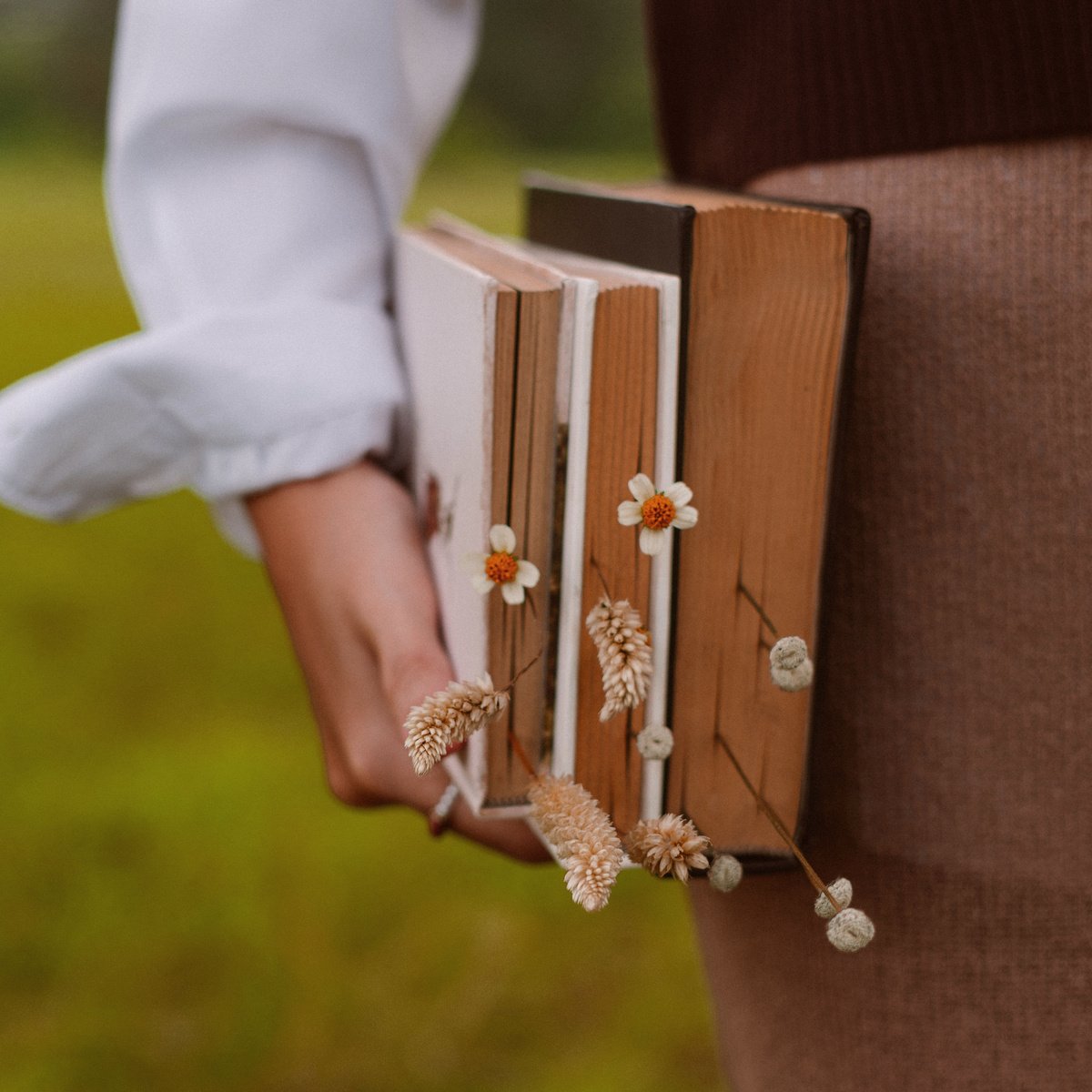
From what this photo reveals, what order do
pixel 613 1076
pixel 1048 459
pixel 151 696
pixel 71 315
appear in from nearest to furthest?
→ pixel 1048 459, pixel 613 1076, pixel 151 696, pixel 71 315

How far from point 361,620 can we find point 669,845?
323 millimetres

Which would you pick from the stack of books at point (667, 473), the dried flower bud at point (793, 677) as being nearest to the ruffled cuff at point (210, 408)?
the stack of books at point (667, 473)

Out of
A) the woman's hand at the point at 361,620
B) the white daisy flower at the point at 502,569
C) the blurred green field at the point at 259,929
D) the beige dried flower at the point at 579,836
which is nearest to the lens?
the beige dried flower at the point at 579,836

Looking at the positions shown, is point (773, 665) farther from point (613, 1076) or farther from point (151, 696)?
point (151, 696)

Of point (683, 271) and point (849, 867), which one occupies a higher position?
point (683, 271)

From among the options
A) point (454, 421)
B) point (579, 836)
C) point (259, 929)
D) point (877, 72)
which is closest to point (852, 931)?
point (579, 836)

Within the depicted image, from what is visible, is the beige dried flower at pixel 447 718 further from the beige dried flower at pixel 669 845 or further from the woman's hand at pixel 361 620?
the woman's hand at pixel 361 620

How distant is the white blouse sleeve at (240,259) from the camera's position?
832 mm

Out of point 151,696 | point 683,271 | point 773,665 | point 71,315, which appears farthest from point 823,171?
point 71,315

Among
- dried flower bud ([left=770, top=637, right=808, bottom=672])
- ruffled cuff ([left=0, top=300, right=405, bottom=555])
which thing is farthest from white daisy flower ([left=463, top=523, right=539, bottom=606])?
ruffled cuff ([left=0, top=300, right=405, bottom=555])

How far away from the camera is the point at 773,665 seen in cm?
53

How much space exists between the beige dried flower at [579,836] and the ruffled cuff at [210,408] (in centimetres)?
35

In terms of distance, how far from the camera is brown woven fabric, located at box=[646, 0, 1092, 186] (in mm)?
629

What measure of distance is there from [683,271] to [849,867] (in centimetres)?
36
